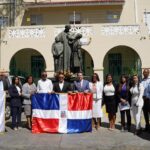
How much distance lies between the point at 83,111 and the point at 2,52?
1648cm

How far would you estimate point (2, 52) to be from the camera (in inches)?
1112

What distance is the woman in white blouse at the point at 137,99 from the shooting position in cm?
1242

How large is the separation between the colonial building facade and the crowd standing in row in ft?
47.0

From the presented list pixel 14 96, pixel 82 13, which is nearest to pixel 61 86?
pixel 14 96

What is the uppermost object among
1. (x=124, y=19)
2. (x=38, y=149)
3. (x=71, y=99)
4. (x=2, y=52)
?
(x=124, y=19)

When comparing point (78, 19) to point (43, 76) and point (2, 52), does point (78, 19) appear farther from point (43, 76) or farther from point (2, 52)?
point (43, 76)

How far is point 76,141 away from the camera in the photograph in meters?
11.4

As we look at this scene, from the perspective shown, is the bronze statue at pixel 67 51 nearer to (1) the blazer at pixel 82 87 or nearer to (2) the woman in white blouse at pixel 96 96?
(1) the blazer at pixel 82 87

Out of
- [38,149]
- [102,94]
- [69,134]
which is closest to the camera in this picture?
[38,149]

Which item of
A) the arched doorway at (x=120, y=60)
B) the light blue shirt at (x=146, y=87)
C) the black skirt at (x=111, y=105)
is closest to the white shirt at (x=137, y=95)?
the light blue shirt at (x=146, y=87)

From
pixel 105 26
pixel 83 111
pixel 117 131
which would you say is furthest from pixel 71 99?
pixel 105 26

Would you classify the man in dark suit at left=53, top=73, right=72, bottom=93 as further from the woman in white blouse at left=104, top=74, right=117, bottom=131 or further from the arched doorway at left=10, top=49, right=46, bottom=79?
the arched doorway at left=10, top=49, right=46, bottom=79

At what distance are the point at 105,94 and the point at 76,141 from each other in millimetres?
2251

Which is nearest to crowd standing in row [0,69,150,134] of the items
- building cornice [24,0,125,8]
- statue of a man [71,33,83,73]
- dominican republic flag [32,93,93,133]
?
dominican republic flag [32,93,93,133]
